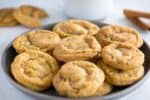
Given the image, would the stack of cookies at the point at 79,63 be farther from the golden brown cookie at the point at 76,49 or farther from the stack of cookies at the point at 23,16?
the stack of cookies at the point at 23,16

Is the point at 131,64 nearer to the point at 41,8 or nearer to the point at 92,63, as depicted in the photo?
the point at 92,63

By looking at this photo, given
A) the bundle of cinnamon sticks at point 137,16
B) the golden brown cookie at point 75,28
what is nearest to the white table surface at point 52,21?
the bundle of cinnamon sticks at point 137,16

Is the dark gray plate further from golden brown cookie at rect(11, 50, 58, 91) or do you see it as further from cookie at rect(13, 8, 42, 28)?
cookie at rect(13, 8, 42, 28)

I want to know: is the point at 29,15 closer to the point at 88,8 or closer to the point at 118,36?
the point at 88,8

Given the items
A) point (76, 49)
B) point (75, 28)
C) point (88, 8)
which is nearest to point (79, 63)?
point (76, 49)

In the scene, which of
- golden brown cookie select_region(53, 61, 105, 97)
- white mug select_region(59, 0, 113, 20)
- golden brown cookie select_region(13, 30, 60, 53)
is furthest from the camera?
white mug select_region(59, 0, 113, 20)

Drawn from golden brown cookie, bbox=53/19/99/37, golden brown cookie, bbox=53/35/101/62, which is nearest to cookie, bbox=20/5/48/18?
golden brown cookie, bbox=53/19/99/37

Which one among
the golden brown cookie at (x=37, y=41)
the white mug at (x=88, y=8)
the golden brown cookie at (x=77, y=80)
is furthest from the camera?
the white mug at (x=88, y=8)


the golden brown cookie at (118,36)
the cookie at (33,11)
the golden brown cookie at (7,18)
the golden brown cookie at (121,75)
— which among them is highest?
the golden brown cookie at (118,36)

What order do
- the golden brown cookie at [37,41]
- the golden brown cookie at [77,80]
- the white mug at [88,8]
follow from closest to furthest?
the golden brown cookie at [77,80] → the golden brown cookie at [37,41] → the white mug at [88,8]
